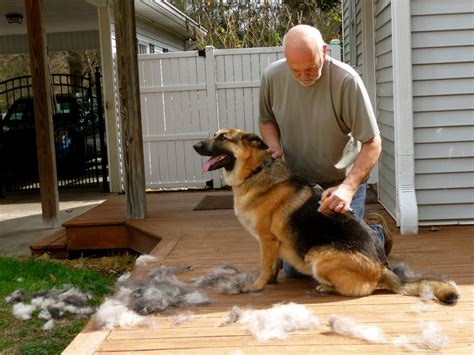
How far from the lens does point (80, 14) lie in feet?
34.1

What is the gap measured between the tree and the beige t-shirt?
9416 millimetres

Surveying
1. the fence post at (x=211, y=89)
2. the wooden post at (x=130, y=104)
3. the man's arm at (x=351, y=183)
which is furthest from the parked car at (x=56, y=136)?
the man's arm at (x=351, y=183)

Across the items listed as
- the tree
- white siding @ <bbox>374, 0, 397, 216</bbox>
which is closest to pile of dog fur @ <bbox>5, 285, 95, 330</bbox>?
white siding @ <bbox>374, 0, 397, 216</bbox>

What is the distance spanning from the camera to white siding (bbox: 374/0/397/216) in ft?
18.3

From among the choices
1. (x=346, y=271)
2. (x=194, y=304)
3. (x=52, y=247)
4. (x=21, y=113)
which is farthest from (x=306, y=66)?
(x=21, y=113)

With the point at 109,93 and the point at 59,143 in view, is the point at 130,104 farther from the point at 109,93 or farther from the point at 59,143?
the point at 59,143

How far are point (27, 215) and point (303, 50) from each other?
626 cm

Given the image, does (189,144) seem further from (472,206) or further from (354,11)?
(472,206)

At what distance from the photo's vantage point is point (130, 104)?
245 inches

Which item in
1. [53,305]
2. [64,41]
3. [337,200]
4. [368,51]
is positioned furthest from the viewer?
[64,41]

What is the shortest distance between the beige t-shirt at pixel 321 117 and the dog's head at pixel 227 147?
0.37 m

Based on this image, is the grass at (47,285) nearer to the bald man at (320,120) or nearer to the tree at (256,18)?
the bald man at (320,120)

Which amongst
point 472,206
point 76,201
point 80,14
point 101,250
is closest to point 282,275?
point 472,206

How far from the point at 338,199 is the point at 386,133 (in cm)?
311
